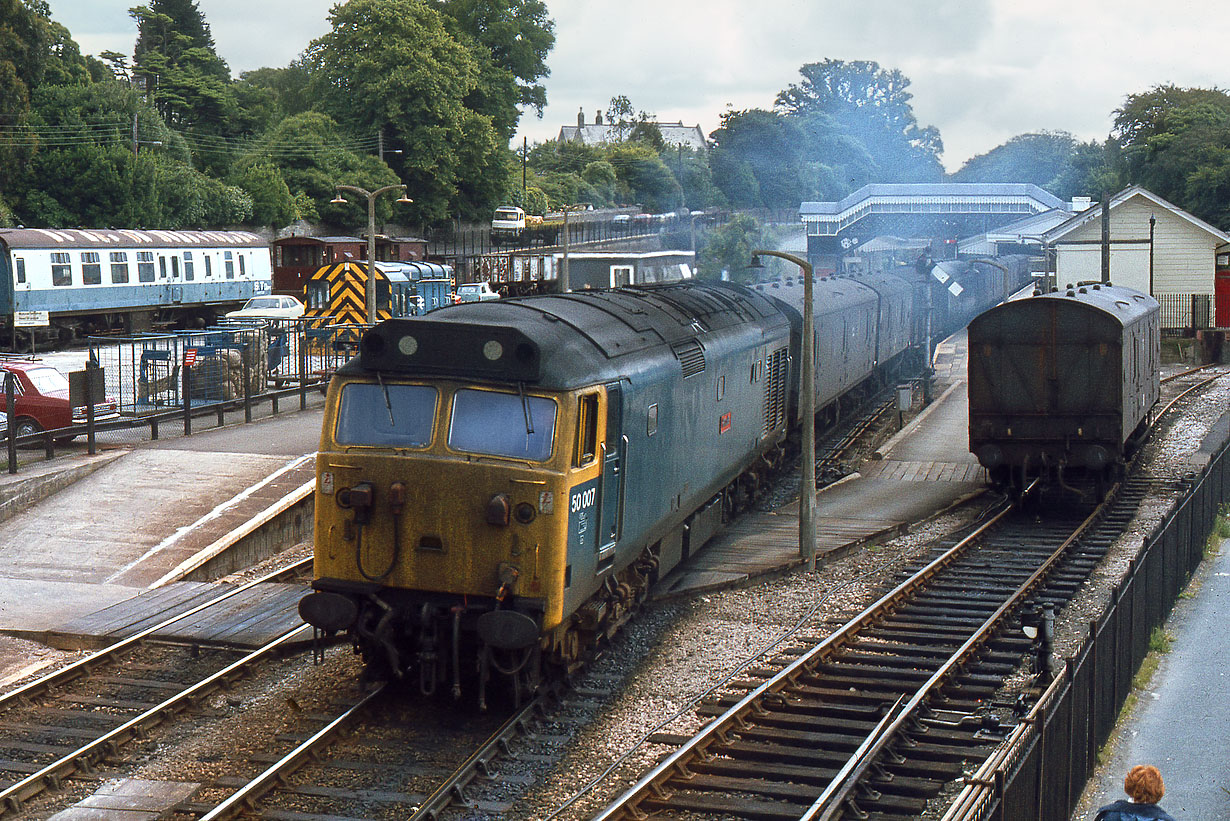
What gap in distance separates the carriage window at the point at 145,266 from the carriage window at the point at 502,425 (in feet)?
123

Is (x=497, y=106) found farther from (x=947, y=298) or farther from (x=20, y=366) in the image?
(x=20, y=366)

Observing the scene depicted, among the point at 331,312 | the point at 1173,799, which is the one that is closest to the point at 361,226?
the point at 331,312

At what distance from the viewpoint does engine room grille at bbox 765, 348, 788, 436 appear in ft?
66.3

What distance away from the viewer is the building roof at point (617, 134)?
461 feet

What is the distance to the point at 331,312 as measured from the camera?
29.2m

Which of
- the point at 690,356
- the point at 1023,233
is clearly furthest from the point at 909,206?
the point at 690,356

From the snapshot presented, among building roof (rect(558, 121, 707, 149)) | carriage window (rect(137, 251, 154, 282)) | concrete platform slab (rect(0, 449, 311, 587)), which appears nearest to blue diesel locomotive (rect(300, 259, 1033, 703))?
concrete platform slab (rect(0, 449, 311, 587))

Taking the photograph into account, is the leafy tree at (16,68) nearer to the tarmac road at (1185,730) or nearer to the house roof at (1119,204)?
the house roof at (1119,204)

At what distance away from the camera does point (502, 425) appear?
434 inches

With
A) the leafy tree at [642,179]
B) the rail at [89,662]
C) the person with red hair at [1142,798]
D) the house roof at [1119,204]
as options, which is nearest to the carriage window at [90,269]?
the rail at [89,662]

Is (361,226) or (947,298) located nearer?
(947,298)

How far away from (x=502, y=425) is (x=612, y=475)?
54.3 inches

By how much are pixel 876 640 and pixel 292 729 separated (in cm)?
639

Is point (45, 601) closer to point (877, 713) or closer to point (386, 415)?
point (386, 415)
